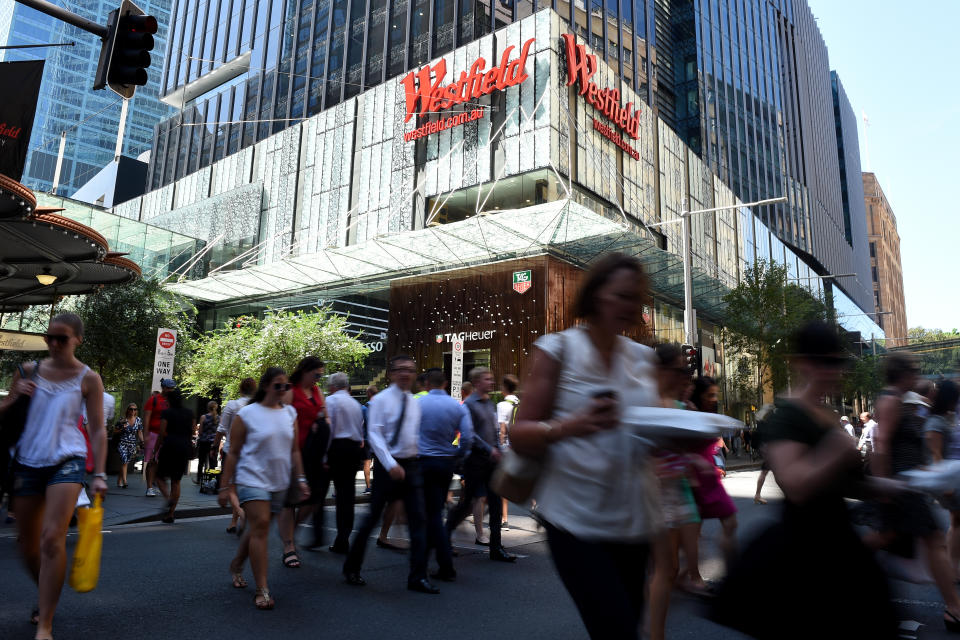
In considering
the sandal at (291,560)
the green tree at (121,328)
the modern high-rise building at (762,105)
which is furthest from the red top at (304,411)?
the modern high-rise building at (762,105)

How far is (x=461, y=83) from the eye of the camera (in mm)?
26344

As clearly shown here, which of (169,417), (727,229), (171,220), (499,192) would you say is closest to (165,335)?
(169,417)

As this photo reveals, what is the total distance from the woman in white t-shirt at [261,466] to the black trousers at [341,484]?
4.91 feet

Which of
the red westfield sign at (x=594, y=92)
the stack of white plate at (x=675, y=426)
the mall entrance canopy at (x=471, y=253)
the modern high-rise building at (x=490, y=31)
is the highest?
the modern high-rise building at (x=490, y=31)

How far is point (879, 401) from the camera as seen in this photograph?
14.2ft

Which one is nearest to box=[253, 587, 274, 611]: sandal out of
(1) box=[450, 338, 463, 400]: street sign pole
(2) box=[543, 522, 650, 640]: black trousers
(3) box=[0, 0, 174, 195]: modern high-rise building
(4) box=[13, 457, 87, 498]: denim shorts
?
(4) box=[13, 457, 87, 498]: denim shorts


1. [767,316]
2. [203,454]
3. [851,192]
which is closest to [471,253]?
[203,454]

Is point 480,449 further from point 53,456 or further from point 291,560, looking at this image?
point 53,456

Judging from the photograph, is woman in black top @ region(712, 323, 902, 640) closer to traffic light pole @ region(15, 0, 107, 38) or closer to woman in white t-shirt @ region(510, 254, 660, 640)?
woman in white t-shirt @ region(510, 254, 660, 640)

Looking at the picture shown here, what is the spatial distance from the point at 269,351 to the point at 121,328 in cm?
474

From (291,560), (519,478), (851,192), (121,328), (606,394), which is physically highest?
(851,192)

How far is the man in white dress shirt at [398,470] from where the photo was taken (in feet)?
17.3

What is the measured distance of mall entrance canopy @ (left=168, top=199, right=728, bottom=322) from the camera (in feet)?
68.3

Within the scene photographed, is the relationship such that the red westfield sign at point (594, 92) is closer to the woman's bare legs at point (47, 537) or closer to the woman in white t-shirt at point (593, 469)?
the woman's bare legs at point (47, 537)
